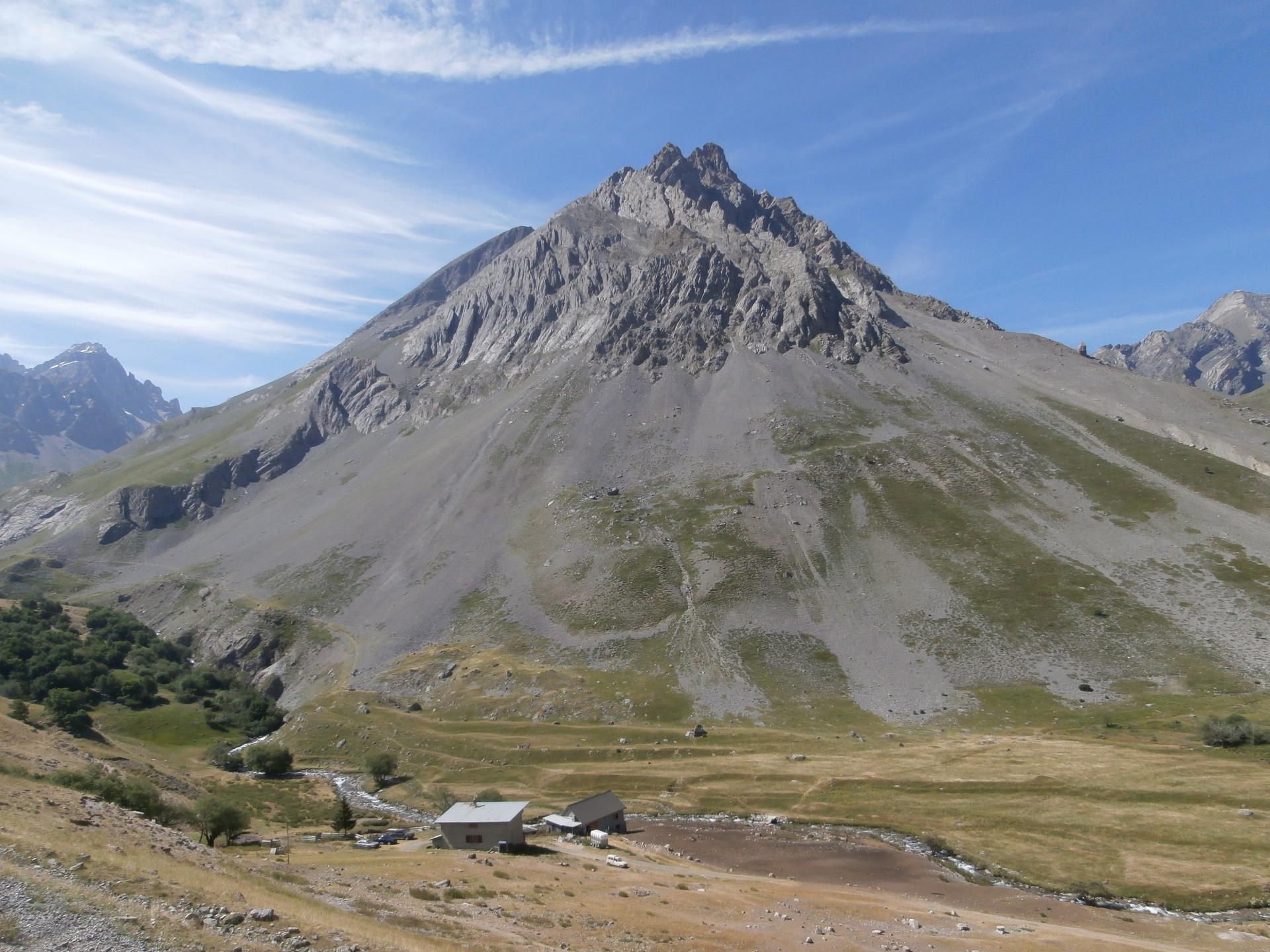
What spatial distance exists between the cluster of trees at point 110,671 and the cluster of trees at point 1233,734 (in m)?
154

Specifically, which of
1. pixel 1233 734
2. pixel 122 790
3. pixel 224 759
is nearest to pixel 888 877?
pixel 1233 734

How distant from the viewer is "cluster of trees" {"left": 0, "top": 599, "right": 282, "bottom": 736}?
134 meters

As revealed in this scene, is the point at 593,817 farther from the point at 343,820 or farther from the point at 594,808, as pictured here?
the point at 343,820

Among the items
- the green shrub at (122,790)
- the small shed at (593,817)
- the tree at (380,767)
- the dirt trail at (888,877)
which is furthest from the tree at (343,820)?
the dirt trail at (888,877)

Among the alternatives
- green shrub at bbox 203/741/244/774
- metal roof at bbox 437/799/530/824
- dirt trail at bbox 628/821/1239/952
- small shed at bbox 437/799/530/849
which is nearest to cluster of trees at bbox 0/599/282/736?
green shrub at bbox 203/741/244/774

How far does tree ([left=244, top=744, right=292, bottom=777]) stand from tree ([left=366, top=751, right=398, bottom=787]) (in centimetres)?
1317

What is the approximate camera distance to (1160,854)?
63.1 metres

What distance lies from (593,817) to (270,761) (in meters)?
58.7

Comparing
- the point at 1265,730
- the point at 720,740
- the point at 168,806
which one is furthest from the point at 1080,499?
the point at 168,806

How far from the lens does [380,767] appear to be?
102 m

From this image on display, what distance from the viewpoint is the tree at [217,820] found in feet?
189

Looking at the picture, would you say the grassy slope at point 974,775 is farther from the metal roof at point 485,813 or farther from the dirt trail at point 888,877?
the metal roof at point 485,813

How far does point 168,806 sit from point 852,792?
241 feet

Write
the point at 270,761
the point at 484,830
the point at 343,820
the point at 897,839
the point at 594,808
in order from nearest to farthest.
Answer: the point at 484,830, the point at 343,820, the point at 897,839, the point at 594,808, the point at 270,761
